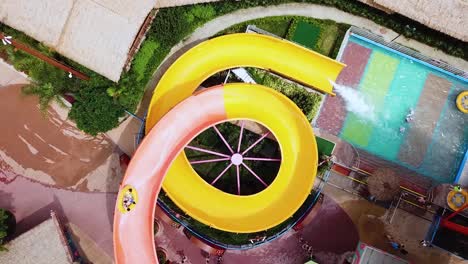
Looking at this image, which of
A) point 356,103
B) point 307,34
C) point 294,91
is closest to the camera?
point 294,91

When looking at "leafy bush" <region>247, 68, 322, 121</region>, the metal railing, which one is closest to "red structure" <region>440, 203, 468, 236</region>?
the metal railing

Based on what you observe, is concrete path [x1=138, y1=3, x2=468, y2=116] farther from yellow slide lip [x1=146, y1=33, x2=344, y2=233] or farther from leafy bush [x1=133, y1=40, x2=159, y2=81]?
yellow slide lip [x1=146, y1=33, x2=344, y2=233]

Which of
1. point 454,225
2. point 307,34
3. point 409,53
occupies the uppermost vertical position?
point 409,53

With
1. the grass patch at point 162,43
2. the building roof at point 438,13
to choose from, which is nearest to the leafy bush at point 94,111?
the grass patch at point 162,43

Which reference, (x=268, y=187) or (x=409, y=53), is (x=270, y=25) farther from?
(x=268, y=187)

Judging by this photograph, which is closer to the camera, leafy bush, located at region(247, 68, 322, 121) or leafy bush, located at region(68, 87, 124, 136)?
leafy bush, located at region(68, 87, 124, 136)

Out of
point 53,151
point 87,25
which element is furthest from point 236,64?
→ point 53,151

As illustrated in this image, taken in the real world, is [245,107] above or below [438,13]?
below

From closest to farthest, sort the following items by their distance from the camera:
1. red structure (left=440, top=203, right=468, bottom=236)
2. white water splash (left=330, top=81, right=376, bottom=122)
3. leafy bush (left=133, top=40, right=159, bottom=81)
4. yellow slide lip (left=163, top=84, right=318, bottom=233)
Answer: yellow slide lip (left=163, top=84, right=318, bottom=233)
red structure (left=440, top=203, right=468, bottom=236)
leafy bush (left=133, top=40, right=159, bottom=81)
white water splash (left=330, top=81, right=376, bottom=122)
